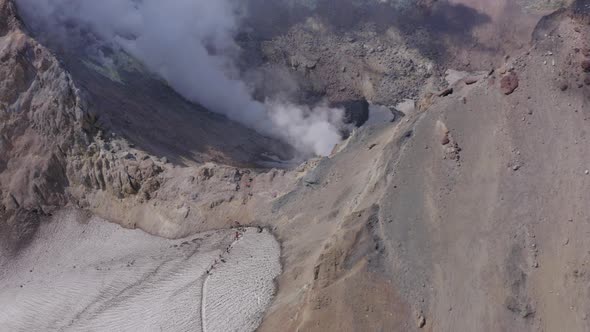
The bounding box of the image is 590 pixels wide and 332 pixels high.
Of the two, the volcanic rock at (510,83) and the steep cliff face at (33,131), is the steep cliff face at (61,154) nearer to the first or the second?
the steep cliff face at (33,131)

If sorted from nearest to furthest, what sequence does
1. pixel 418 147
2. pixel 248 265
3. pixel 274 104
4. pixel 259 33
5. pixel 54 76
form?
pixel 418 147 → pixel 248 265 → pixel 54 76 → pixel 274 104 → pixel 259 33

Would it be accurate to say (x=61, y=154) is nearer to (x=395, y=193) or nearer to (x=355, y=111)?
(x=395, y=193)

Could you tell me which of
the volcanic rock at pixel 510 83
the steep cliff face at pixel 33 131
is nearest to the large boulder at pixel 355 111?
the steep cliff face at pixel 33 131

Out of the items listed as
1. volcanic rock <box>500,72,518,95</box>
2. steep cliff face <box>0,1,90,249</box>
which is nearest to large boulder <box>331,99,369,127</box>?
steep cliff face <box>0,1,90,249</box>

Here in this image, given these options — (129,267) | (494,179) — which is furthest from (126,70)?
(494,179)

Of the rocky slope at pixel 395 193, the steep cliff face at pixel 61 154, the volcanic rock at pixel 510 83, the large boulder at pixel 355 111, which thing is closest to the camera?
the rocky slope at pixel 395 193

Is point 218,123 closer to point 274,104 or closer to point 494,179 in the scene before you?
point 274,104

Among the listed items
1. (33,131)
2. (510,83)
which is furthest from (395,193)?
(33,131)

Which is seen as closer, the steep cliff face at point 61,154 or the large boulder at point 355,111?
the steep cliff face at point 61,154

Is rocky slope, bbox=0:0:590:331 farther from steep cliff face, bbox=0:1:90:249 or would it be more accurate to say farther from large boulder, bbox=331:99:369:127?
large boulder, bbox=331:99:369:127
